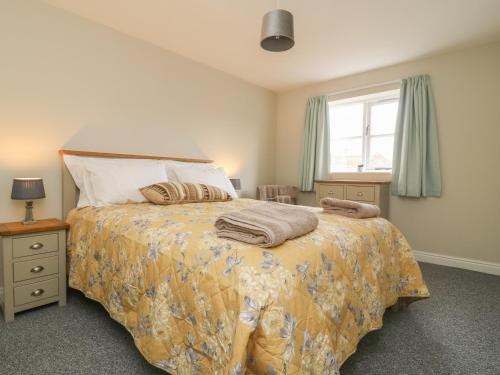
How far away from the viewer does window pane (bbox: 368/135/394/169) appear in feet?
11.8

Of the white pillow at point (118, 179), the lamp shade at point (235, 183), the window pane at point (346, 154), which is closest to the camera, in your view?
the white pillow at point (118, 179)

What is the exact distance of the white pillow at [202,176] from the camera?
273cm

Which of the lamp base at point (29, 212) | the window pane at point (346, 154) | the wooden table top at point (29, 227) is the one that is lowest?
the wooden table top at point (29, 227)

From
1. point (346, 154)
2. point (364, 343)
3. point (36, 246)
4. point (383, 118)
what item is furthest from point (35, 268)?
point (383, 118)

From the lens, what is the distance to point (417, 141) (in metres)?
3.14

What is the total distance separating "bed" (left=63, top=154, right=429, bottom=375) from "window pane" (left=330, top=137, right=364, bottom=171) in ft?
7.51

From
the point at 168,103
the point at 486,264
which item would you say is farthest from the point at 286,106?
the point at 486,264

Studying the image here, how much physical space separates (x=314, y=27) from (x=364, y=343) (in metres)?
2.58

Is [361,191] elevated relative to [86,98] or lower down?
lower down

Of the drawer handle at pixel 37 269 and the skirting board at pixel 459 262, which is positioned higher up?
the drawer handle at pixel 37 269

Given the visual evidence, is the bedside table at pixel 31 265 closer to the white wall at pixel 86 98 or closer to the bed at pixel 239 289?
the bed at pixel 239 289

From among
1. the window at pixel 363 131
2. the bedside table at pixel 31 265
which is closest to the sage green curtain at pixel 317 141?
the window at pixel 363 131

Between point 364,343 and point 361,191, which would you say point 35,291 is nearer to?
point 364,343

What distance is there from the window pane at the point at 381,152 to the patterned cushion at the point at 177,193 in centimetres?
238
